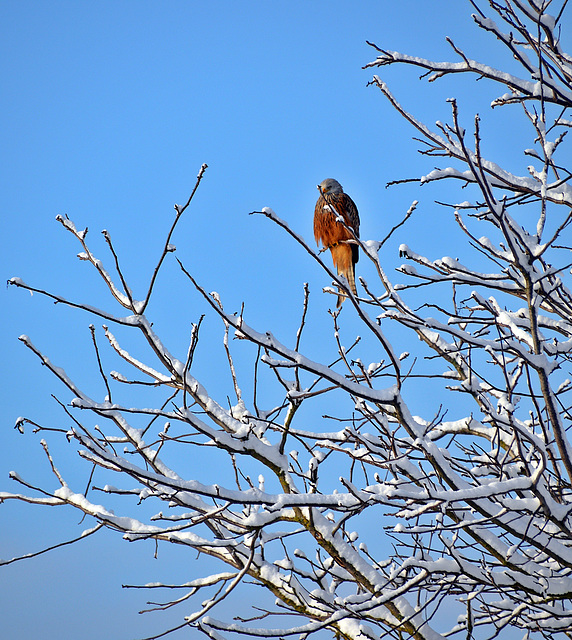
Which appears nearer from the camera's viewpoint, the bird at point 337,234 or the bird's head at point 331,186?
the bird at point 337,234

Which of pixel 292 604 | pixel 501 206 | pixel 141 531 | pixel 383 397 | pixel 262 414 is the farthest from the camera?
pixel 292 604

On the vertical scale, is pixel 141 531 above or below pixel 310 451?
below

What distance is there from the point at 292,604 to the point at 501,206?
2636mm

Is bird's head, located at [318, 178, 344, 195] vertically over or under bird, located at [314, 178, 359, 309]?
over

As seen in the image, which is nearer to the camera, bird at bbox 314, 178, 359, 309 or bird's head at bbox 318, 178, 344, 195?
bird at bbox 314, 178, 359, 309

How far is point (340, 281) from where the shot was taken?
8.19 feet

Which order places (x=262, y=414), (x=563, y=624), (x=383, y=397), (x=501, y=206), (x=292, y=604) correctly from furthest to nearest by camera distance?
1. (x=292, y=604)
2. (x=262, y=414)
3. (x=563, y=624)
4. (x=383, y=397)
5. (x=501, y=206)

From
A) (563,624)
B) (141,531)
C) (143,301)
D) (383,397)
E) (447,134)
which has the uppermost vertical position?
(447,134)

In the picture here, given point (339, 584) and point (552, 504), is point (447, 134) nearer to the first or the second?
point (552, 504)

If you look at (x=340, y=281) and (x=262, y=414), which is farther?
(x=262, y=414)

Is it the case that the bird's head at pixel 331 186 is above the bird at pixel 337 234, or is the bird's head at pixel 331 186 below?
above

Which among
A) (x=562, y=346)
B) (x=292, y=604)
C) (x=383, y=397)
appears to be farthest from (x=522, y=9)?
(x=292, y=604)

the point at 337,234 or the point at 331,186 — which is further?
the point at 331,186

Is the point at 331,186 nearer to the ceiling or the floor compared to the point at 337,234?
nearer to the ceiling
